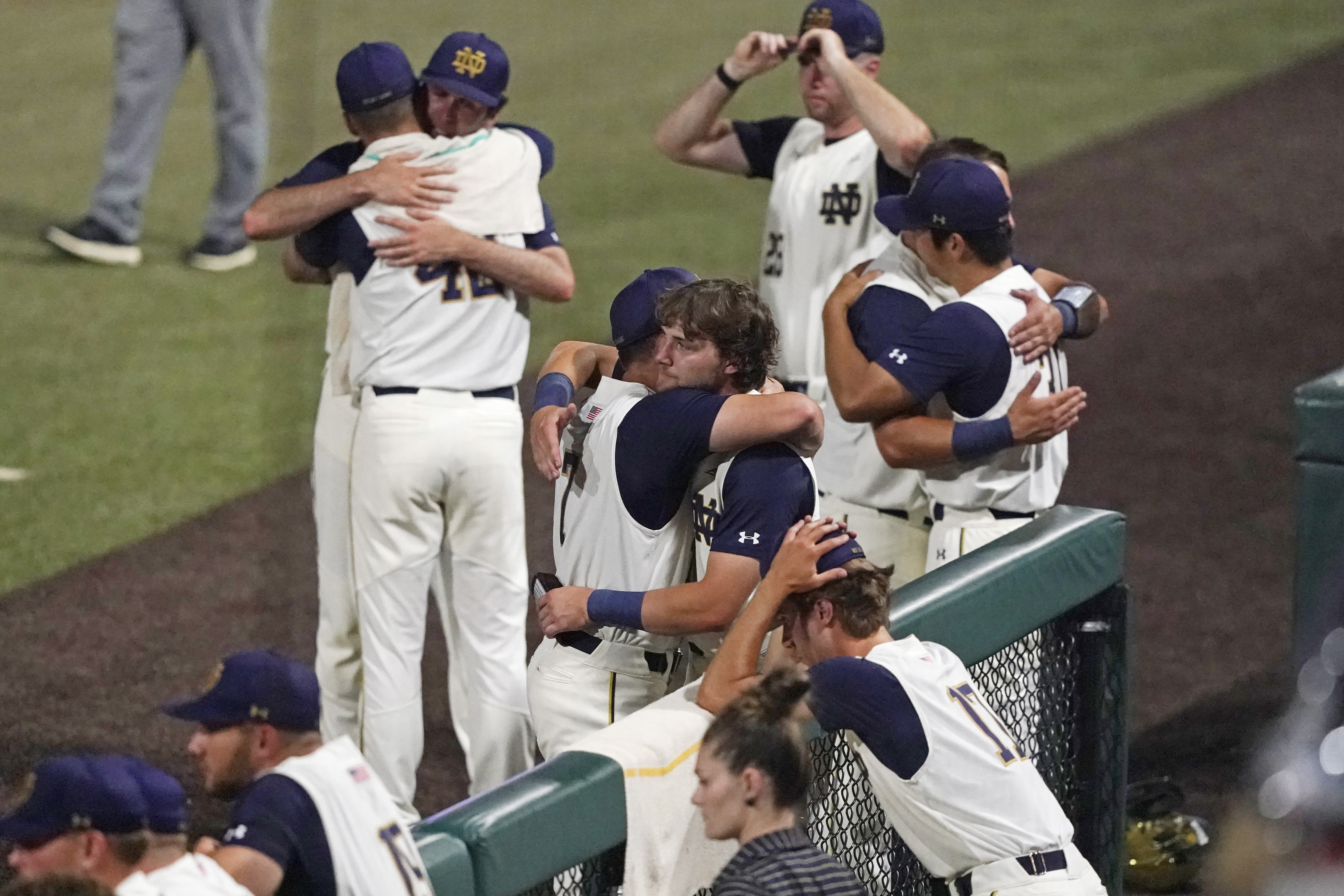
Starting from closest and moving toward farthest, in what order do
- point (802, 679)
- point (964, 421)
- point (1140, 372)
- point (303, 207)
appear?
point (802, 679), point (964, 421), point (303, 207), point (1140, 372)

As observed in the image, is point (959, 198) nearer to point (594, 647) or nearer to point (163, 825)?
Answer: point (594, 647)

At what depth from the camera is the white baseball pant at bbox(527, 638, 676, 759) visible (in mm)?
3715

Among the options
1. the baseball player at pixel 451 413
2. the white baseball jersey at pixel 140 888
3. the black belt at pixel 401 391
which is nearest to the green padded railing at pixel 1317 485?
the baseball player at pixel 451 413

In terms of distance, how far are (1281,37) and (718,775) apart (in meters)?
13.6

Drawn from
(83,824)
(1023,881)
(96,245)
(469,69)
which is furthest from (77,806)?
(96,245)

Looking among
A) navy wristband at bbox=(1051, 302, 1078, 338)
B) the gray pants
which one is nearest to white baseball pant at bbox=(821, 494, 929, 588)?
navy wristband at bbox=(1051, 302, 1078, 338)

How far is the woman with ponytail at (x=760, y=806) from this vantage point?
279 centimetres

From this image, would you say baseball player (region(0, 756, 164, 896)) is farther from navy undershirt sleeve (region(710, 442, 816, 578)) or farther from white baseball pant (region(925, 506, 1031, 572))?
white baseball pant (region(925, 506, 1031, 572))

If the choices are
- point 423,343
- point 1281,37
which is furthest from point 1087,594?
point 1281,37

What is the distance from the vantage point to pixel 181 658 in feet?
19.6

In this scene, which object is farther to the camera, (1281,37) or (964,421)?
(1281,37)

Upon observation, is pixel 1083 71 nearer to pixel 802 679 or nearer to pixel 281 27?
pixel 281 27

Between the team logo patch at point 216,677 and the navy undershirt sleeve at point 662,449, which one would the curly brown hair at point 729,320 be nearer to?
the navy undershirt sleeve at point 662,449

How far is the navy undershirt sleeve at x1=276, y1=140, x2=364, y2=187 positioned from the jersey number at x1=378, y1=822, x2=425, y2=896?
2.52 m
